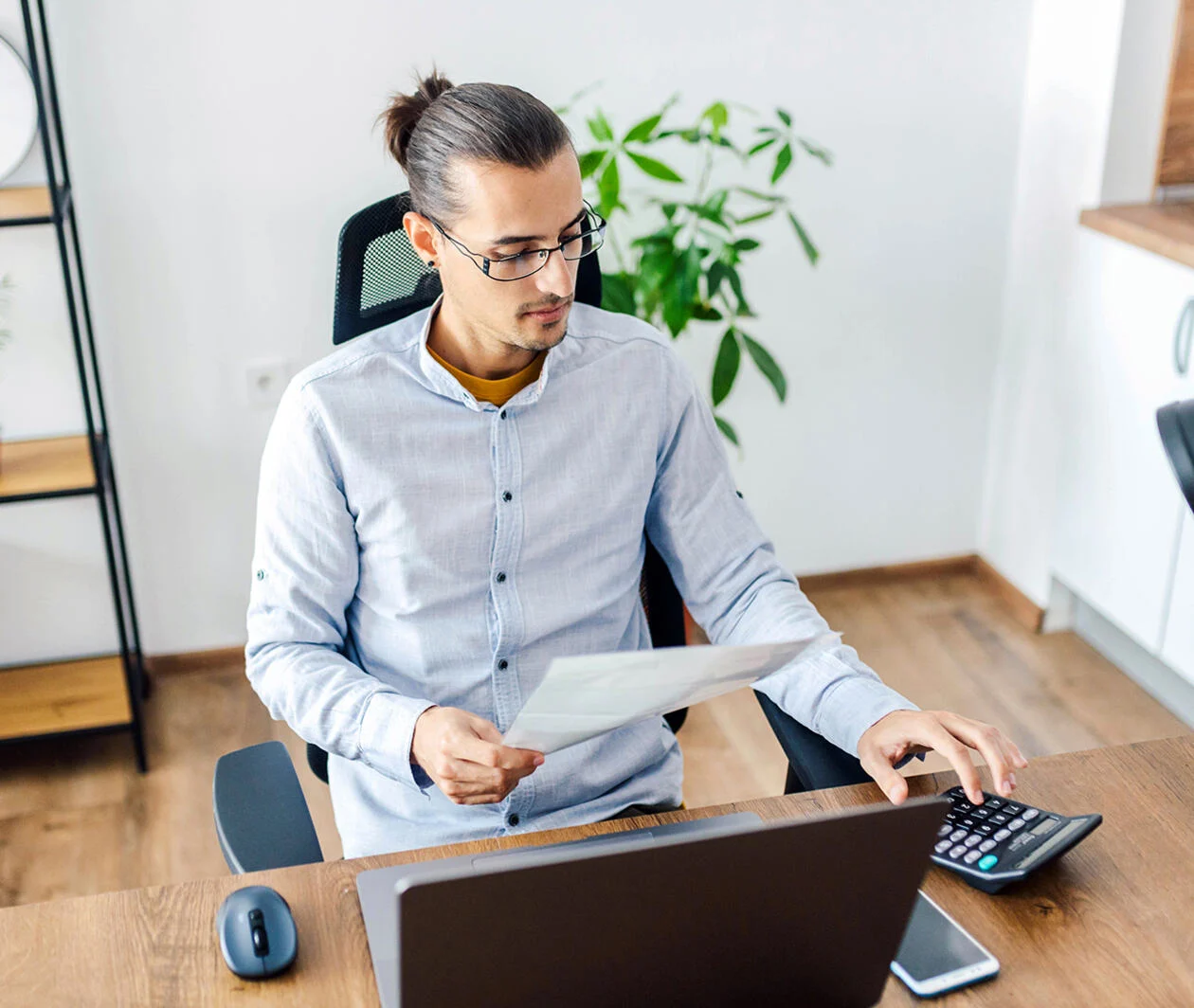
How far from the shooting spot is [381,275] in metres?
1.48

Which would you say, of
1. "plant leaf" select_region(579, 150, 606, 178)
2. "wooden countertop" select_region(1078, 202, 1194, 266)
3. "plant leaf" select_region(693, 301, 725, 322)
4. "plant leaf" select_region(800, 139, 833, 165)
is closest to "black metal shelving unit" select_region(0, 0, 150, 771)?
"plant leaf" select_region(579, 150, 606, 178)

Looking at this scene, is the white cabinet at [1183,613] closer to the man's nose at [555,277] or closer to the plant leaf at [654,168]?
the plant leaf at [654,168]

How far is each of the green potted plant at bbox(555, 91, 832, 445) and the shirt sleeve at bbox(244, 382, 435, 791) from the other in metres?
1.12

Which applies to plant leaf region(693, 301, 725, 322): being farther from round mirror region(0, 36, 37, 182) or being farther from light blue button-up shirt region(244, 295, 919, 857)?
round mirror region(0, 36, 37, 182)

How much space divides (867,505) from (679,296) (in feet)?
3.05

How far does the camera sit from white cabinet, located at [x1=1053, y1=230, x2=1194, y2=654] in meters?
A: 2.49

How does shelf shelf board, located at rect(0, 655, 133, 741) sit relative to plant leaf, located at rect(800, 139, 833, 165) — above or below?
below

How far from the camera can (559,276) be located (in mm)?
1337

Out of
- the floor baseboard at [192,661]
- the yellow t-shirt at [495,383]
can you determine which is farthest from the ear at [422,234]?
the floor baseboard at [192,661]

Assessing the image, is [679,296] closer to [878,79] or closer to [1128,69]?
[878,79]

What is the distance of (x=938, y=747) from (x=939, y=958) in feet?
0.77

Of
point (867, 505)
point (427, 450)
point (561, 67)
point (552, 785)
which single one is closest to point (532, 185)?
point (427, 450)

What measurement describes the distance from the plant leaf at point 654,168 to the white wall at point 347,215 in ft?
0.99

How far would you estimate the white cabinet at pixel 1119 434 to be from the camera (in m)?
2.49
